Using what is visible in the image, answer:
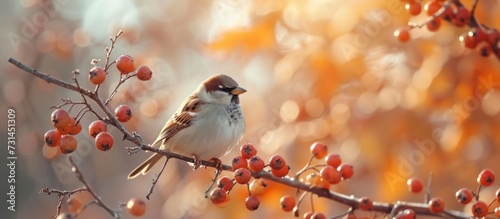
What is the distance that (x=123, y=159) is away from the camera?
808cm

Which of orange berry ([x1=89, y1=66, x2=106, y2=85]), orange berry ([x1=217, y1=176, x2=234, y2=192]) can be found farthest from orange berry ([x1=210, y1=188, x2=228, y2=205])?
orange berry ([x1=89, y1=66, x2=106, y2=85])

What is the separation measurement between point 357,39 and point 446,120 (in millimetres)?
602

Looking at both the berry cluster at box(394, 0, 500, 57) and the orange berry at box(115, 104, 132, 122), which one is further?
the berry cluster at box(394, 0, 500, 57)

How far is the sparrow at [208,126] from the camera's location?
11.0ft

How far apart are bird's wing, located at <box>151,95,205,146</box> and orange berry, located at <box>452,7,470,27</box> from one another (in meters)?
1.60

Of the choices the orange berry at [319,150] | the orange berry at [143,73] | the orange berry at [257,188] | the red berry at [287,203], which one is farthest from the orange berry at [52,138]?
the orange berry at [319,150]

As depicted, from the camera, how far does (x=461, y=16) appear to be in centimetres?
236

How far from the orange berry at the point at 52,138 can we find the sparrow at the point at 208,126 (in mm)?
1131

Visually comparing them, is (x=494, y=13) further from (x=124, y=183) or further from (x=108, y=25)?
(x=124, y=183)

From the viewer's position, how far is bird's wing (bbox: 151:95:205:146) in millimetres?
3455

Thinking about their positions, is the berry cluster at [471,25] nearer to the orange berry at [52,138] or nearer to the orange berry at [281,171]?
the orange berry at [281,171]

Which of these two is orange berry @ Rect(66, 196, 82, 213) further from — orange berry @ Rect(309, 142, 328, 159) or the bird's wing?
the bird's wing

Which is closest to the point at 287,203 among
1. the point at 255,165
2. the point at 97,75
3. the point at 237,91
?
the point at 255,165

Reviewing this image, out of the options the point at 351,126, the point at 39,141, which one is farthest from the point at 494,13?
the point at 39,141
